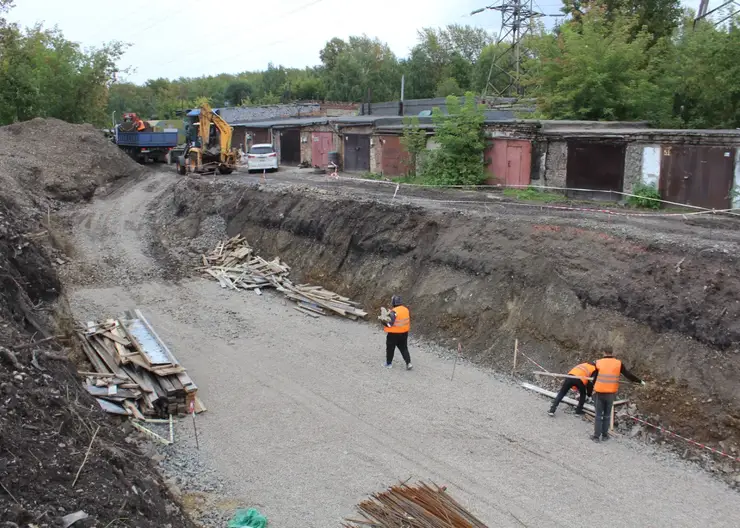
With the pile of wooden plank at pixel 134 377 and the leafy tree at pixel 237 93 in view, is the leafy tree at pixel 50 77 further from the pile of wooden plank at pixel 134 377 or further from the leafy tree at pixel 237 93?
the leafy tree at pixel 237 93

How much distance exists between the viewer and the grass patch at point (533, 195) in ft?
75.4

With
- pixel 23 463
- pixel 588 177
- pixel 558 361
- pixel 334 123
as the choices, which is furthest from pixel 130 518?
pixel 334 123

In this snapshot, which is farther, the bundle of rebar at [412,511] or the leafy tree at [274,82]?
the leafy tree at [274,82]

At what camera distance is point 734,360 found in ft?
38.7

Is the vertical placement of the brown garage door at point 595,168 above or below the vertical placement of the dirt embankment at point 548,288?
above

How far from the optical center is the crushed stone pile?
91.9ft

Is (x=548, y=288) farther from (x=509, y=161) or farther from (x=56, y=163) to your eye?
(x=56, y=163)

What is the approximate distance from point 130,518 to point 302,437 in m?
5.41

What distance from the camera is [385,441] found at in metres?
11.5

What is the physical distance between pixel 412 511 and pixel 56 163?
29118 millimetres

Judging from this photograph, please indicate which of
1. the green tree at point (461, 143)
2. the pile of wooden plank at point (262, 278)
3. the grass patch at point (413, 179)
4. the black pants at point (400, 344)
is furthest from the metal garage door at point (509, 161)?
the black pants at point (400, 344)

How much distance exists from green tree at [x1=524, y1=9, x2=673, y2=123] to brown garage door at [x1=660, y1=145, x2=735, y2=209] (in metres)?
8.47

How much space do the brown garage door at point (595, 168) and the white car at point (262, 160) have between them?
17161 millimetres

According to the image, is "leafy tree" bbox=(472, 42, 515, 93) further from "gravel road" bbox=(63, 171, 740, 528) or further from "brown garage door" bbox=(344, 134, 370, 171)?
"gravel road" bbox=(63, 171, 740, 528)
